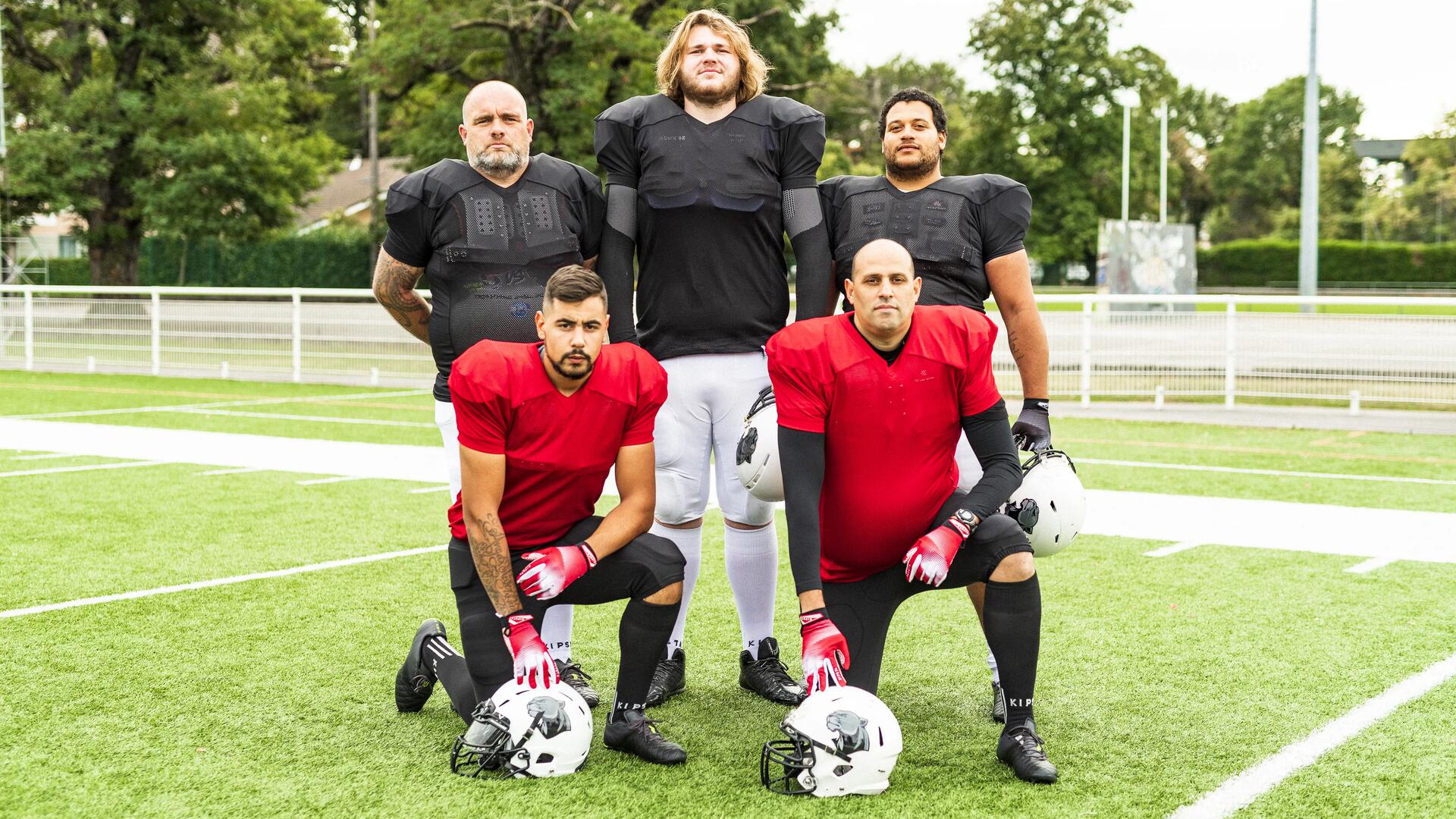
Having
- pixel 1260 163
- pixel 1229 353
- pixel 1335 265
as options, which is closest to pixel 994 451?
pixel 1229 353

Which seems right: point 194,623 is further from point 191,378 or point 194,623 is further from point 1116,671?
point 191,378

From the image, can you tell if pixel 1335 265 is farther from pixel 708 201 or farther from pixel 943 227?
pixel 708 201

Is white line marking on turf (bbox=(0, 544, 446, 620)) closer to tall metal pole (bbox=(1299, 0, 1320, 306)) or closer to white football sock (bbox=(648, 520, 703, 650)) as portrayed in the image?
white football sock (bbox=(648, 520, 703, 650))

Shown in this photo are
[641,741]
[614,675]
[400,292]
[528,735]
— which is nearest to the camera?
[528,735]

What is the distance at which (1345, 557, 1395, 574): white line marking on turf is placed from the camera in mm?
6191

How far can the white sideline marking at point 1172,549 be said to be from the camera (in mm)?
6654

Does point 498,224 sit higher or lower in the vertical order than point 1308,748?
Result: higher

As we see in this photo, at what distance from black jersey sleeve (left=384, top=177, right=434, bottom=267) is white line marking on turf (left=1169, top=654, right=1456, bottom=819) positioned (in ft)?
8.69

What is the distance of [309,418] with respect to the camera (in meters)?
12.8

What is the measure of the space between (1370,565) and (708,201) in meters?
3.78

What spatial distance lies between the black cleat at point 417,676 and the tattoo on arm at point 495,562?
53 cm

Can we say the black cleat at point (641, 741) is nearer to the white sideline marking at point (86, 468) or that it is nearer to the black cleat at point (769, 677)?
the black cleat at point (769, 677)

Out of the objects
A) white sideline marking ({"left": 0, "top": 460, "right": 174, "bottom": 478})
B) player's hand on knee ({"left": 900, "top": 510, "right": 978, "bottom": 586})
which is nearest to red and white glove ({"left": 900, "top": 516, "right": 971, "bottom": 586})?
player's hand on knee ({"left": 900, "top": 510, "right": 978, "bottom": 586})

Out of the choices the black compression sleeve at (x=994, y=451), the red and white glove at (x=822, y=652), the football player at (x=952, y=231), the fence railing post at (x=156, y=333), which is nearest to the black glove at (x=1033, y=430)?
the football player at (x=952, y=231)
